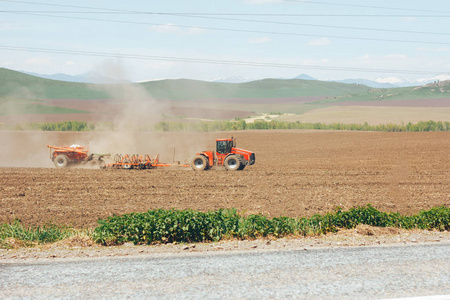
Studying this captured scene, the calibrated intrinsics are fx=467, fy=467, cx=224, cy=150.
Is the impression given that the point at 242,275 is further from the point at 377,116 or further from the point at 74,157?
the point at 377,116

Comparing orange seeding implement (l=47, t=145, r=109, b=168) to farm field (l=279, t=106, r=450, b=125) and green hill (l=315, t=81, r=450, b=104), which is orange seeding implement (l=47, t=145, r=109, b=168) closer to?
farm field (l=279, t=106, r=450, b=125)

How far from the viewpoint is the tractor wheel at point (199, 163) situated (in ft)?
117

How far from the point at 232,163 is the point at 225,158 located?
26.0 inches

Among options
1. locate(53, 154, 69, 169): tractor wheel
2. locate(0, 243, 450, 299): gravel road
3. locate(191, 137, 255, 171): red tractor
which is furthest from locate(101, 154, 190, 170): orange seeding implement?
locate(0, 243, 450, 299): gravel road

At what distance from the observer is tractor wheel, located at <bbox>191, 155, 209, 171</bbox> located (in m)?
35.7

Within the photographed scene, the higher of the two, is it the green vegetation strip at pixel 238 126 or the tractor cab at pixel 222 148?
the green vegetation strip at pixel 238 126

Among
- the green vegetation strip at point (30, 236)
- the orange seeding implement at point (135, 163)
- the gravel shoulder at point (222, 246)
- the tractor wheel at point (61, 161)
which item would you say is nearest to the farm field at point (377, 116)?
the orange seeding implement at point (135, 163)

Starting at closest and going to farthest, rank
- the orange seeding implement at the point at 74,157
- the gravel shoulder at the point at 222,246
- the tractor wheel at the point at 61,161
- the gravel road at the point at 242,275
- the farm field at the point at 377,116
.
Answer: the gravel road at the point at 242,275, the gravel shoulder at the point at 222,246, the tractor wheel at the point at 61,161, the orange seeding implement at the point at 74,157, the farm field at the point at 377,116

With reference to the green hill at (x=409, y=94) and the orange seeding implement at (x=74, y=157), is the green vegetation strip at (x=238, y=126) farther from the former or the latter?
the green hill at (x=409, y=94)

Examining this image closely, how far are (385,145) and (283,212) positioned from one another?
38741 mm

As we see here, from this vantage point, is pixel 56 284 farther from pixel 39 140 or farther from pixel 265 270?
pixel 39 140

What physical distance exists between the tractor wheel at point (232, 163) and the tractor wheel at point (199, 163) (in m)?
1.49

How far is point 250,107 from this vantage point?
12488 cm

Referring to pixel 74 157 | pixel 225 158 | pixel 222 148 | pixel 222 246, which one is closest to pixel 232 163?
pixel 225 158
